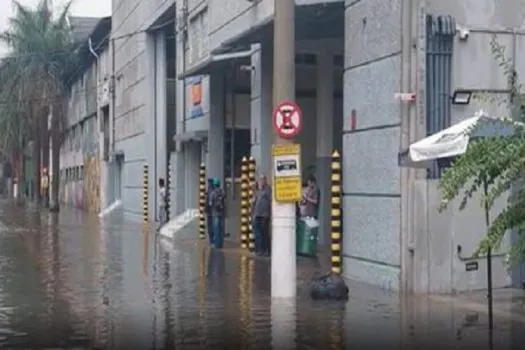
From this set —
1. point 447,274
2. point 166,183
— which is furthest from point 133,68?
point 447,274

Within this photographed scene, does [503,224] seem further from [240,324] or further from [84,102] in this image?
[84,102]

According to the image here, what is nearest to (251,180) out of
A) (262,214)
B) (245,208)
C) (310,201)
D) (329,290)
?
(245,208)

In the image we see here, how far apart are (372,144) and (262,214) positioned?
6068mm

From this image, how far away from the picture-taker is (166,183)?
40312 millimetres

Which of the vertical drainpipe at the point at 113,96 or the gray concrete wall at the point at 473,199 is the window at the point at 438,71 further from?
the vertical drainpipe at the point at 113,96

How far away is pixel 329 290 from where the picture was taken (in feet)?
48.4

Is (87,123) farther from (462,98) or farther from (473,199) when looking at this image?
(473,199)

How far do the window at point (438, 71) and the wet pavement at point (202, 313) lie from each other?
282 centimetres

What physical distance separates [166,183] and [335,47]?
51.9ft

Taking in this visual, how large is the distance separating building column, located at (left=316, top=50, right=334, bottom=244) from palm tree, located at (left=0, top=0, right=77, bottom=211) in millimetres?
33680

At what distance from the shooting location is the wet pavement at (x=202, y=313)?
11258 mm

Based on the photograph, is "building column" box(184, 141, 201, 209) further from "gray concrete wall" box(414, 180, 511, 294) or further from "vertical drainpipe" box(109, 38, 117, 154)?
"gray concrete wall" box(414, 180, 511, 294)

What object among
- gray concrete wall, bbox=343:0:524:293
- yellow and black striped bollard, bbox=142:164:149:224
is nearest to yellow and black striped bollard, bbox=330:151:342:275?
gray concrete wall, bbox=343:0:524:293

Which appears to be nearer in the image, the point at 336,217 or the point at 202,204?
the point at 336,217
